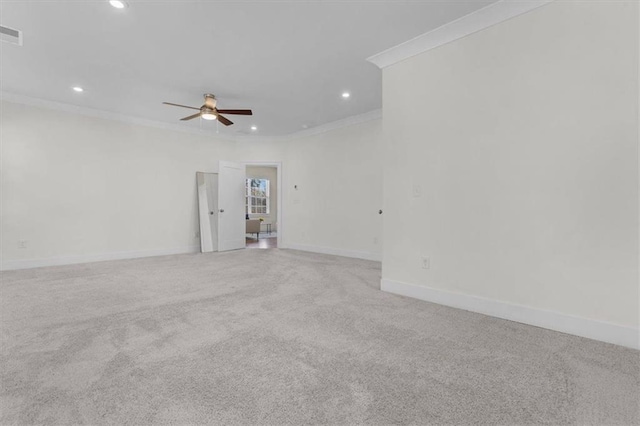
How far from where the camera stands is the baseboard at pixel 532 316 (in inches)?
82.7

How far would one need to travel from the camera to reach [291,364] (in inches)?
72.2

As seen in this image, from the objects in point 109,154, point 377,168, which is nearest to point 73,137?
point 109,154

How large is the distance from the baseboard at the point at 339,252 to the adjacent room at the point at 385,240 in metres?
0.73

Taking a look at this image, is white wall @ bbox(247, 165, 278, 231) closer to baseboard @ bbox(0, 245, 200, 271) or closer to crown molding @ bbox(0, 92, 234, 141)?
crown molding @ bbox(0, 92, 234, 141)

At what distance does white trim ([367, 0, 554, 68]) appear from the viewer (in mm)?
2531

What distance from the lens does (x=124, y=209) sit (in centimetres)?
575

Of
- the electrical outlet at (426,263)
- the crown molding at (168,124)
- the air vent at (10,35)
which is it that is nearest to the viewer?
the air vent at (10,35)

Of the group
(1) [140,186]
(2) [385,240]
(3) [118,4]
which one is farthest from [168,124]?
(2) [385,240]

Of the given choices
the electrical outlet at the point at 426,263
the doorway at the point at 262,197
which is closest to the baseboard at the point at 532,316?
the electrical outlet at the point at 426,263

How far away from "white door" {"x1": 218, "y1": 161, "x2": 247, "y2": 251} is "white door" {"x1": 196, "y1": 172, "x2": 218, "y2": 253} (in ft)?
0.52

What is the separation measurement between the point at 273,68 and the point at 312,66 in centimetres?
50

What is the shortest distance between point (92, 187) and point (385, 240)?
5.22 metres

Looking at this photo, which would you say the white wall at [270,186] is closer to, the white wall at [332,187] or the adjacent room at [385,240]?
the white wall at [332,187]

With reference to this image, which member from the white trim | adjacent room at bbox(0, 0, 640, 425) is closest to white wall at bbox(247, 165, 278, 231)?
adjacent room at bbox(0, 0, 640, 425)
